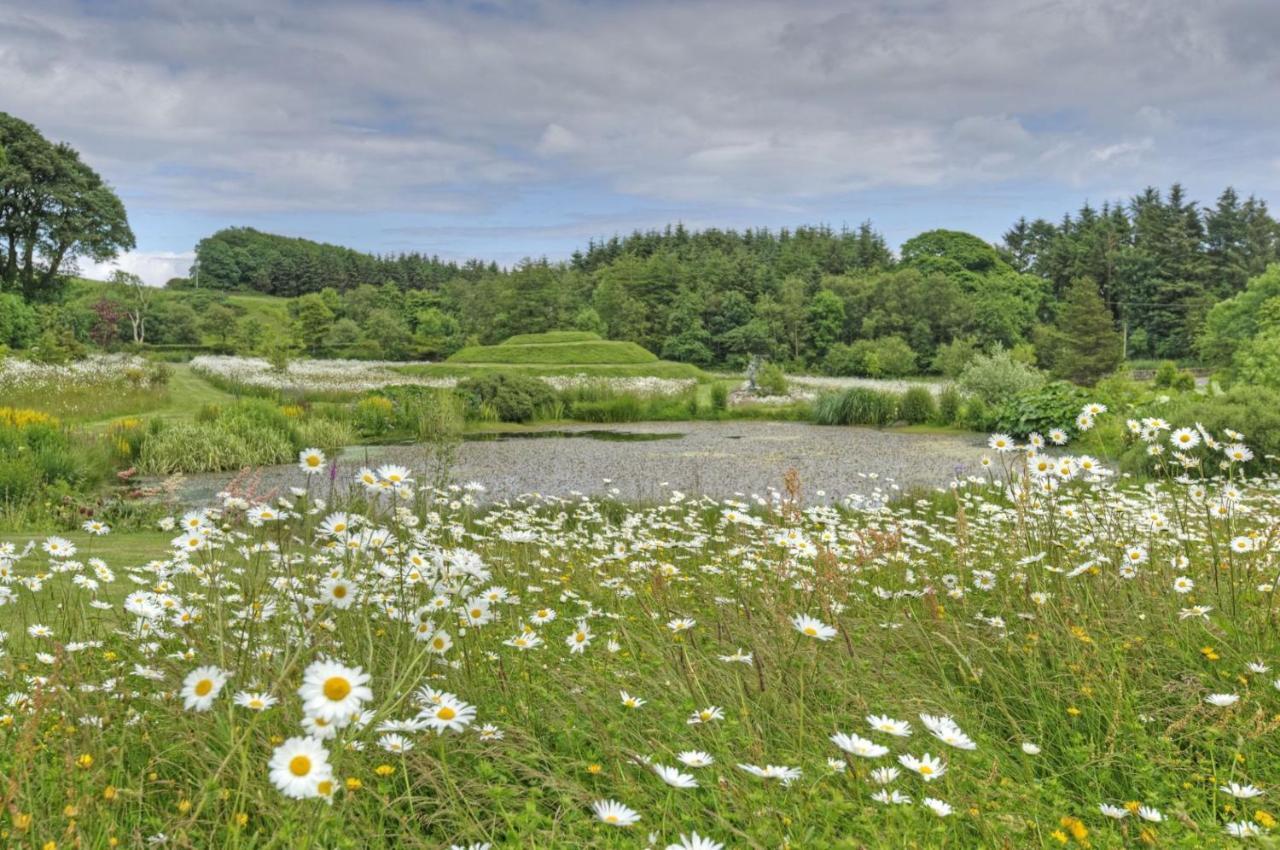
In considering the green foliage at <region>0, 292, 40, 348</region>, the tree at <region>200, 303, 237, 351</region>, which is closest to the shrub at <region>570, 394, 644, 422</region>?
the green foliage at <region>0, 292, 40, 348</region>

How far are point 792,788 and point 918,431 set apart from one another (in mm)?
15240

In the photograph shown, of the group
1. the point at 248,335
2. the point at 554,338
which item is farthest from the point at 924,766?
the point at 248,335

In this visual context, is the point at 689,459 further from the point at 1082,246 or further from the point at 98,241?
the point at 1082,246

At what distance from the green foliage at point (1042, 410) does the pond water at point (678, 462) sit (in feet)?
2.32

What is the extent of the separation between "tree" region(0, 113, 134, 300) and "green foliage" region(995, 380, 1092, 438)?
3499 centimetres

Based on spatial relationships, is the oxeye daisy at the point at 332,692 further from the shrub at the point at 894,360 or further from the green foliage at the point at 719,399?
the shrub at the point at 894,360

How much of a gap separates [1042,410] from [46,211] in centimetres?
3753

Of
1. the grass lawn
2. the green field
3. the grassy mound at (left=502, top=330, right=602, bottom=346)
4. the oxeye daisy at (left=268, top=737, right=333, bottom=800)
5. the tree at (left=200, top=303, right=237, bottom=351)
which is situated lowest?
the grass lawn

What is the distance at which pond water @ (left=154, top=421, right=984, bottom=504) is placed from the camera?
9.19m

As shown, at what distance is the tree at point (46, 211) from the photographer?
3112 centimetres

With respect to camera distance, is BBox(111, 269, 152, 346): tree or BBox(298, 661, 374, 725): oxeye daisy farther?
BBox(111, 269, 152, 346): tree

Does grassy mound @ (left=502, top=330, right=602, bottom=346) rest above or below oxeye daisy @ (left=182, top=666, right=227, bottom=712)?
above

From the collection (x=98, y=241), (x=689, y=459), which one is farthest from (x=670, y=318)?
(x=689, y=459)

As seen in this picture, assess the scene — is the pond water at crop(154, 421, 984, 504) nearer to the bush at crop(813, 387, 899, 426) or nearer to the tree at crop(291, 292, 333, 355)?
the bush at crop(813, 387, 899, 426)
